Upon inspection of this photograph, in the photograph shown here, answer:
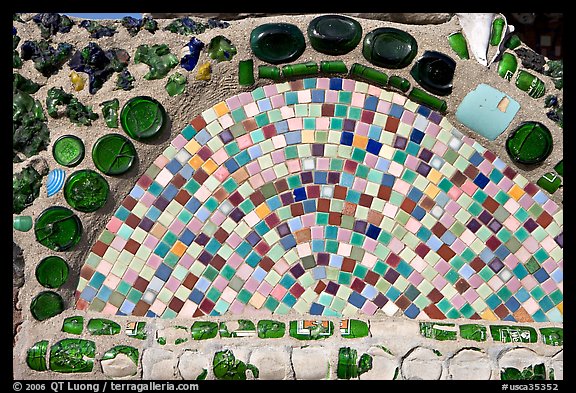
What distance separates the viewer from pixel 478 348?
235 cm

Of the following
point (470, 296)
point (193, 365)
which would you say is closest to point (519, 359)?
point (470, 296)

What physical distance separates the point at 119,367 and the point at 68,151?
28.1 inches

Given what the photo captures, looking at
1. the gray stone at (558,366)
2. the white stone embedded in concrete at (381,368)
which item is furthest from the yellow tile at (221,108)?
the gray stone at (558,366)

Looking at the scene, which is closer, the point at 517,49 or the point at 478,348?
the point at 478,348

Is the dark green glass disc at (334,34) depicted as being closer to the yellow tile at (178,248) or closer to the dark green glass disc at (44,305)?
the yellow tile at (178,248)

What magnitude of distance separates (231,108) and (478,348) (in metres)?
1.10

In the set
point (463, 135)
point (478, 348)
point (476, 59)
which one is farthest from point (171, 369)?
point (476, 59)

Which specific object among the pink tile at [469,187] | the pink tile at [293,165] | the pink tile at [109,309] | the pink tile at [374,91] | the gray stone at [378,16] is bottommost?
the pink tile at [109,309]

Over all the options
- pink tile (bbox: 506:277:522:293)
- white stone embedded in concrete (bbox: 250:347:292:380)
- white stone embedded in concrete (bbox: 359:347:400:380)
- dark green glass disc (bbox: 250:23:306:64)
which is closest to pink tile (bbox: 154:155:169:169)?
dark green glass disc (bbox: 250:23:306:64)

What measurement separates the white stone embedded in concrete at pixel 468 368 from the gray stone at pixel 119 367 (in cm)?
98

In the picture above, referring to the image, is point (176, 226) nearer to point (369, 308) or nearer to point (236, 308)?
point (236, 308)

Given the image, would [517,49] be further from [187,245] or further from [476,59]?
[187,245]

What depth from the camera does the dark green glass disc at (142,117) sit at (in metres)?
2.47

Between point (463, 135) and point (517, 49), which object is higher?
point (517, 49)
